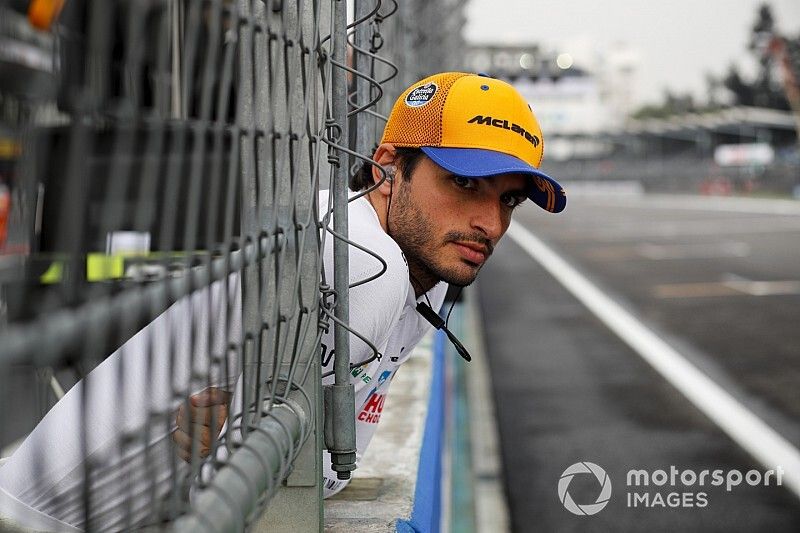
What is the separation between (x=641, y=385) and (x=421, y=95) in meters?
5.52

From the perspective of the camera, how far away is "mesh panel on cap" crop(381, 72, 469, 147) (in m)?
2.48

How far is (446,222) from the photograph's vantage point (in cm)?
250

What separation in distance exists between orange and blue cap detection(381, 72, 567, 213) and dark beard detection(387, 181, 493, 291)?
0.48 feet

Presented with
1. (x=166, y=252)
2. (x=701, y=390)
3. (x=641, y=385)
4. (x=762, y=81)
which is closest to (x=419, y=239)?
(x=166, y=252)

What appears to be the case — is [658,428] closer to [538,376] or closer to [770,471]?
[770,471]

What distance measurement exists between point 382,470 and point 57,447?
45.7 inches

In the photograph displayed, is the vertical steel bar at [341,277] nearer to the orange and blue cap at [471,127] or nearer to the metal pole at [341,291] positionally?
the metal pole at [341,291]

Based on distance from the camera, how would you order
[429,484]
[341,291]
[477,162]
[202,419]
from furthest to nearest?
[429,484], [477,162], [341,291], [202,419]

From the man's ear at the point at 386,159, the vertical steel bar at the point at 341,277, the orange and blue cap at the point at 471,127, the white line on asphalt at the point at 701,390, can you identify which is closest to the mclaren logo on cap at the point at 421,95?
the orange and blue cap at the point at 471,127

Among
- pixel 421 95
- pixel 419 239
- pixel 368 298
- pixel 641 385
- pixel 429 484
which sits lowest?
pixel 641 385

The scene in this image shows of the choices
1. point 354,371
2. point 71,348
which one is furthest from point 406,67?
point 71,348

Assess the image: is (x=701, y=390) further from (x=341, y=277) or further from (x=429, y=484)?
(x=341, y=277)

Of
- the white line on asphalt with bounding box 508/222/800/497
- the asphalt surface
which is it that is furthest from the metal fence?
the white line on asphalt with bounding box 508/222/800/497

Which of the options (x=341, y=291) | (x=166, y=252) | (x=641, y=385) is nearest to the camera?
(x=166, y=252)
